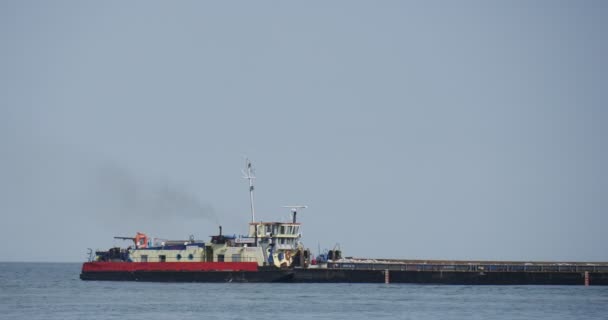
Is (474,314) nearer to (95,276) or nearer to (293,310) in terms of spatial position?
(293,310)

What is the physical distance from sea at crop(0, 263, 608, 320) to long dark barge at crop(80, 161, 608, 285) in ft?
2.81

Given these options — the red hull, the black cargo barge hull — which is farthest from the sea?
the red hull

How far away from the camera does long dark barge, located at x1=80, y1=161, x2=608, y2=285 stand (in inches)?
3585

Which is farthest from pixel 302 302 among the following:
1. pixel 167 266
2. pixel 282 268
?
pixel 167 266

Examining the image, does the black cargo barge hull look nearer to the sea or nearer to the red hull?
the red hull

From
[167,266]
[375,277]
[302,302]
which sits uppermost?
[167,266]

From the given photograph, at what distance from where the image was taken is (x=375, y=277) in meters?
93.1

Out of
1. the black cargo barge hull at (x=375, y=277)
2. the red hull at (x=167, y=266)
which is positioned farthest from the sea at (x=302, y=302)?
the red hull at (x=167, y=266)

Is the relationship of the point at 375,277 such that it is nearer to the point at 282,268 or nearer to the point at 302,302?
the point at 282,268

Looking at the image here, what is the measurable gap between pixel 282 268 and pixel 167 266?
10464mm

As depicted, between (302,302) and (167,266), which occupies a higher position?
(167,266)

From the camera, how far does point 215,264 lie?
9125cm

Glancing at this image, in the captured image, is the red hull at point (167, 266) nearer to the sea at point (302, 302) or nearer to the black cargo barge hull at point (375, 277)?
the black cargo barge hull at point (375, 277)

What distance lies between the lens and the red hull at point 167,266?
90.6 metres
